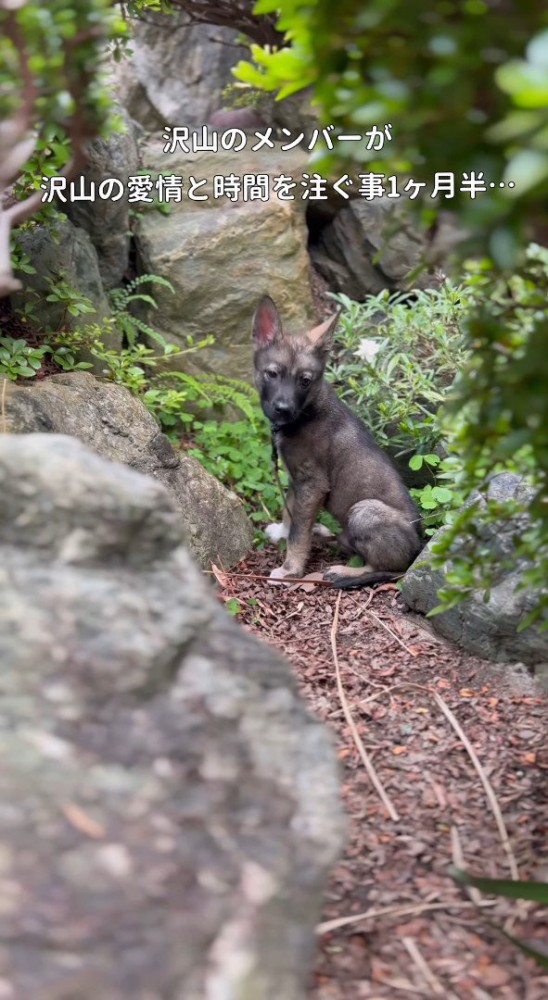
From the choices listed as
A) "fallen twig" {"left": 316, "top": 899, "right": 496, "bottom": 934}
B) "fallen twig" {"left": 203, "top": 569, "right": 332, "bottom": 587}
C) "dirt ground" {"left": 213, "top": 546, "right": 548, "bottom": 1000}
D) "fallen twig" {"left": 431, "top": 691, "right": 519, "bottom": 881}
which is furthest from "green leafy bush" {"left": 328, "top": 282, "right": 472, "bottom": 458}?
"fallen twig" {"left": 316, "top": 899, "right": 496, "bottom": 934}

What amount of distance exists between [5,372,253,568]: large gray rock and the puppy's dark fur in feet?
1.44

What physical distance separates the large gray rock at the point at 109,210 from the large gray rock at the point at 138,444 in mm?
1764

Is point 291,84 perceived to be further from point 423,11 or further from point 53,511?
point 53,511

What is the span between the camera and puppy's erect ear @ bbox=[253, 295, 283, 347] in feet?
19.4

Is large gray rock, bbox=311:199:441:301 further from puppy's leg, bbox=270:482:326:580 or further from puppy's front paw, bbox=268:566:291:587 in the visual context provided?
puppy's front paw, bbox=268:566:291:587

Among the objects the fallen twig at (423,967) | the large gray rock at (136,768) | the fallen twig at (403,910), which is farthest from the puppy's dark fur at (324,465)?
the large gray rock at (136,768)

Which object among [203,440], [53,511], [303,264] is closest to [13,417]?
[203,440]

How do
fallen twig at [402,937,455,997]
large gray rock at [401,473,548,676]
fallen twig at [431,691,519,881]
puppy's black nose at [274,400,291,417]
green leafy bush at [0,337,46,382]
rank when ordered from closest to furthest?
fallen twig at [402,937,455,997]
fallen twig at [431,691,519,881]
large gray rock at [401,473,548,676]
green leafy bush at [0,337,46,382]
puppy's black nose at [274,400,291,417]

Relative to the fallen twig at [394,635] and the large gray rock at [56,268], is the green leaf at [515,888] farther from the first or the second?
the large gray rock at [56,268]

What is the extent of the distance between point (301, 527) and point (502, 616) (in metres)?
1.82

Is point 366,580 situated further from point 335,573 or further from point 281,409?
point 281,409

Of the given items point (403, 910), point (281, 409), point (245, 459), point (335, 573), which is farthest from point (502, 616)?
point (245, 459)

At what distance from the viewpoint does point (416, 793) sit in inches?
141

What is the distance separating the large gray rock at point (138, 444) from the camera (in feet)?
16.6
